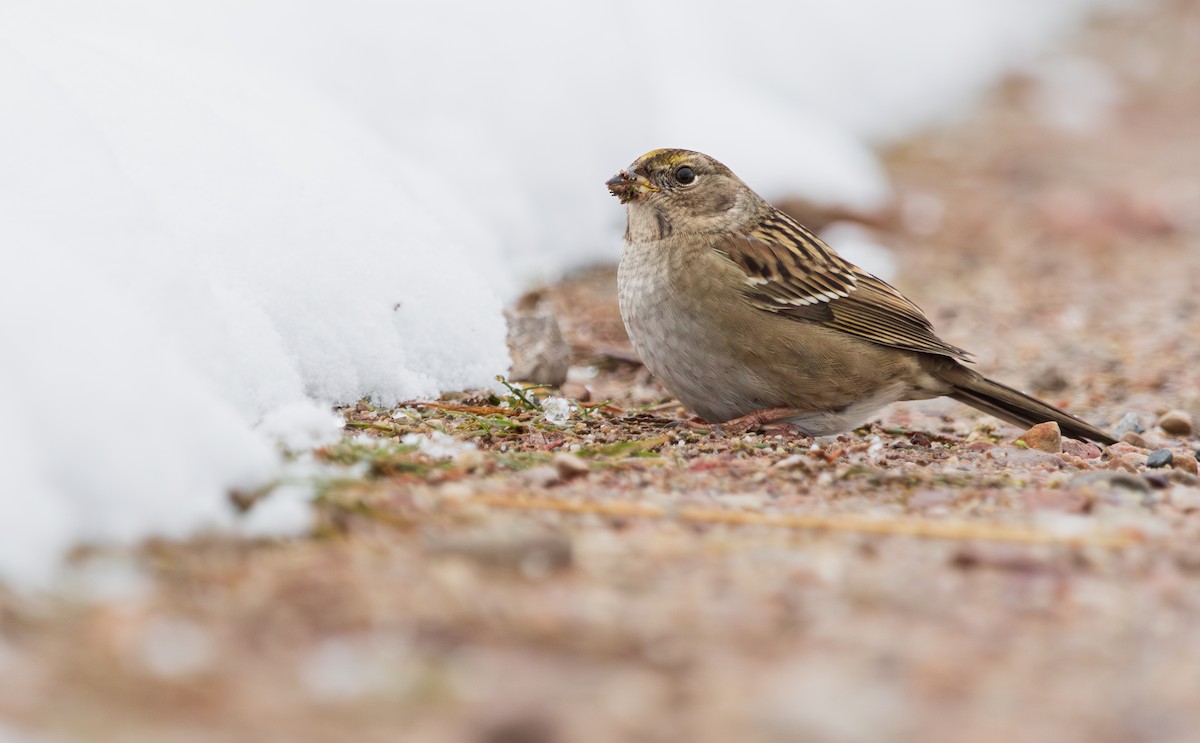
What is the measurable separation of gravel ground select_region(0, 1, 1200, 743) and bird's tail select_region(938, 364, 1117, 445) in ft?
1.13

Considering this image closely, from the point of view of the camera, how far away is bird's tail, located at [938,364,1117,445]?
15.0 feet

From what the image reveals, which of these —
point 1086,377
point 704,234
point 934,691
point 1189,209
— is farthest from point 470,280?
point 1189,209

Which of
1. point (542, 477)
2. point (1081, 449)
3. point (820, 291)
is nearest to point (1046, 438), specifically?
point (1081, 449)

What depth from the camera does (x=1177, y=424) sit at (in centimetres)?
492

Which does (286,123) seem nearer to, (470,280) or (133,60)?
(133,60)

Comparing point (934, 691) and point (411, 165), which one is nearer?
point (934, 691)

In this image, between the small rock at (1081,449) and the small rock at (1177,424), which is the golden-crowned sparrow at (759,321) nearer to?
the small rock at (1081,449)

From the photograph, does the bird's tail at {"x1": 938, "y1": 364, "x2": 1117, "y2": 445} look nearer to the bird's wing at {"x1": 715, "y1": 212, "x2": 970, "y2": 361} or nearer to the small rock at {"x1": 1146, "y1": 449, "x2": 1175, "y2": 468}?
the bird's wing at {"x1": 715, "y1": 212, "x2": 970, "y2": 361}

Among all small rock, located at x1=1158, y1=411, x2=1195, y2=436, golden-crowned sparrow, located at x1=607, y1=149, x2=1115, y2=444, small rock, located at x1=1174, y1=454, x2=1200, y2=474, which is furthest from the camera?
small rock, located at x1=1158, y1=411, x2=1195, y2=436

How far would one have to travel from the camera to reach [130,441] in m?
2.43

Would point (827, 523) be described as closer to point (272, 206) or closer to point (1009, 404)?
point (272, 206)

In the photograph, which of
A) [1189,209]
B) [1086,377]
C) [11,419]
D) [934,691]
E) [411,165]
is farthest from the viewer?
[1189,209]

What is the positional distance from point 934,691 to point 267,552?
1.13 m

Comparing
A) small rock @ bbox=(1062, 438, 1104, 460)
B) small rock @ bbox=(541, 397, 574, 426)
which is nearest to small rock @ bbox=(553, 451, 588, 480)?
small rock @ bbox=(541, 397, 574, 426)
